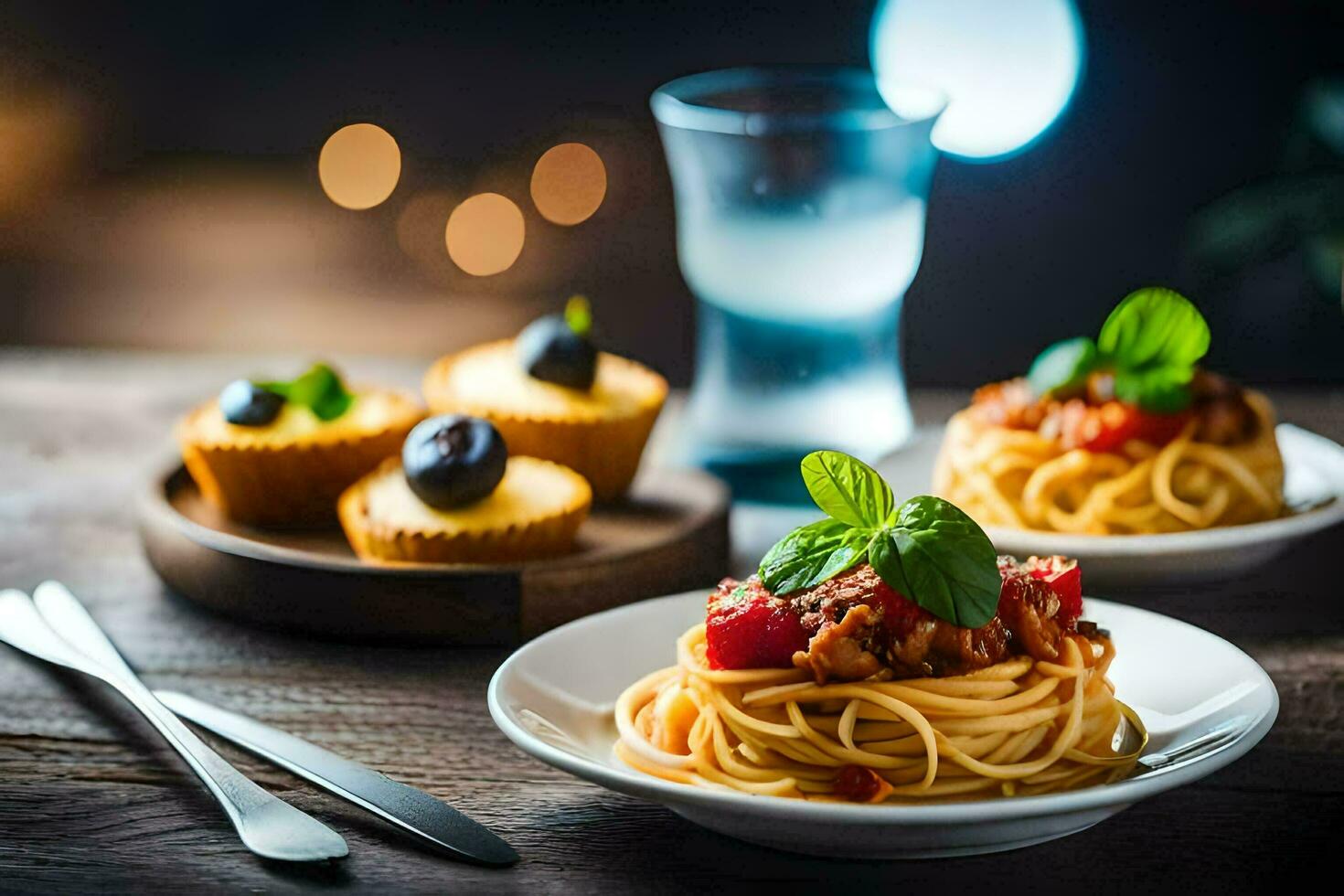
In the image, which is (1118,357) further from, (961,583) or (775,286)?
(961,583)

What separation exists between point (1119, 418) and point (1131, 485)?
12cm

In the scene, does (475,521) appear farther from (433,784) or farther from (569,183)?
(569,183)

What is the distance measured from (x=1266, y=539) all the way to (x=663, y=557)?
37.4 inches

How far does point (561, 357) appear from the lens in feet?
10.4

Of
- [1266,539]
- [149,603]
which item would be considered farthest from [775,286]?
[149,603]

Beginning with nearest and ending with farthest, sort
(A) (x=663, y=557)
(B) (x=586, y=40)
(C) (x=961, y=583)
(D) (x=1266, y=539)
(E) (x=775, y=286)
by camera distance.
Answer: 1. (C) (x=961, y=583)
2. (D) (x=1266, y=539)
3. (A) (x=663, y=557)
4. (E) (x=775, y=286)
5. (B) (x=586, y=40)

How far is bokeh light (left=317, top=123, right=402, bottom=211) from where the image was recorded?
6309mm

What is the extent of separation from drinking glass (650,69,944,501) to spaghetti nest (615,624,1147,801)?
4.54ft

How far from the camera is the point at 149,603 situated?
2.72 meters

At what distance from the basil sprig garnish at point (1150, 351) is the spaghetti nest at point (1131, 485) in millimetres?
93

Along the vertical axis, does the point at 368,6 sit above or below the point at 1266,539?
above

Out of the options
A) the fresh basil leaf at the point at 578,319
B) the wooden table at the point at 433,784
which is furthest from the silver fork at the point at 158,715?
the fresh basil leaf at the point at 578,319

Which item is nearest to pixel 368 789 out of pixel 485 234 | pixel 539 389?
pixel 539 389

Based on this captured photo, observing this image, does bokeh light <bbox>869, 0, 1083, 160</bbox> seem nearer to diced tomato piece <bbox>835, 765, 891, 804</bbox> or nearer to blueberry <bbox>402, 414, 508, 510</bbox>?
blueberry <bbox>402, 414, 508, 510</bbox>
